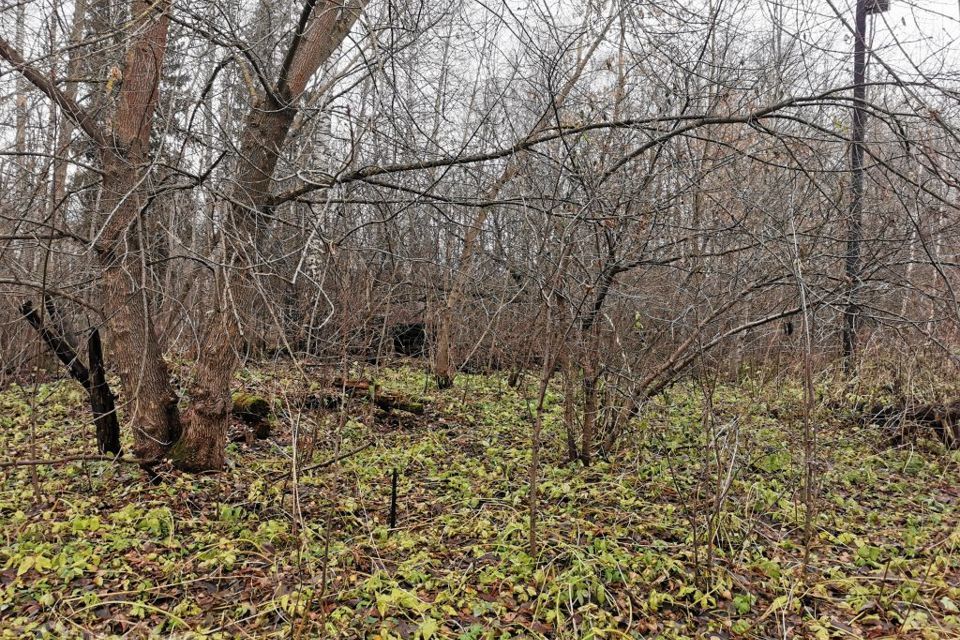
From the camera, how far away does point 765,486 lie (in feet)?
15.3

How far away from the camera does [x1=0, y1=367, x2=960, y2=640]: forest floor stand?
2934 millimetres

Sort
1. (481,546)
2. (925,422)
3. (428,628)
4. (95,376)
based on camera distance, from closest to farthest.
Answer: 1. (428,628)
2. (481,546)
3. (95,376)
4. (925,422)

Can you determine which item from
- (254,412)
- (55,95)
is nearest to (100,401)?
(254,412)

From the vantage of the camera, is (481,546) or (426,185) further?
(426,185)

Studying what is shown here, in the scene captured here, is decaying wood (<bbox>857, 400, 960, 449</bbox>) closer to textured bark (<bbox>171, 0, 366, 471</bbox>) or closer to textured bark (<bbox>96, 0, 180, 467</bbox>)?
textured bark (<bbox>171, 0, 366, 471</bbox>)

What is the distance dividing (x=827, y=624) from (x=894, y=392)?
4.43 m

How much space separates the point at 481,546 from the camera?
12.3 ft

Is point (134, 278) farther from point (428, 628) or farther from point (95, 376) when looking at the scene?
point (428, 628)

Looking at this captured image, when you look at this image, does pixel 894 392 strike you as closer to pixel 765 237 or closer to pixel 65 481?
pixel 765 237

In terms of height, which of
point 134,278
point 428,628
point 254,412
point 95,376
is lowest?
point 428,628

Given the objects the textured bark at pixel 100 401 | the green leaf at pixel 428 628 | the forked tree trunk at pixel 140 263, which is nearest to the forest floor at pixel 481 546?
the green leaf at pixel 428 628

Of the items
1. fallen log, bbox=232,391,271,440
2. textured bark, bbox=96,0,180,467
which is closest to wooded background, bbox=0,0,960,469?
textured bark, bbox=96,0,180,467

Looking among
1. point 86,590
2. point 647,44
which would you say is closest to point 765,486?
point 647,44

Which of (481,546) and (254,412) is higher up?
(254,412)
